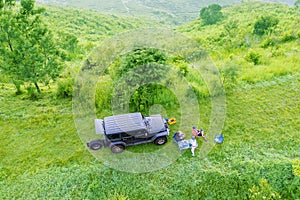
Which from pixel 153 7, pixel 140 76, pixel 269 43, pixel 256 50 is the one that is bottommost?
pixel 140 76

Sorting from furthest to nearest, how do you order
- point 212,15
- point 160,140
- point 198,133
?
point 212,15
point 198,133
point 160,140

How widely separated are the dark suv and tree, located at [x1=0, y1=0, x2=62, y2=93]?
18.0 ft

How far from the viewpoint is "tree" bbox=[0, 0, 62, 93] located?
1131 centimetres

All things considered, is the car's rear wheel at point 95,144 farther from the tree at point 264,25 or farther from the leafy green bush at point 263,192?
the tree at point 264,25

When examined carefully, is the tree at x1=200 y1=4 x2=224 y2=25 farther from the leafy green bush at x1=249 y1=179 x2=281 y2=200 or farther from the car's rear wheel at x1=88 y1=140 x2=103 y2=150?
the leafy green bush at x1=249 y1=179 x2=281 y2=200

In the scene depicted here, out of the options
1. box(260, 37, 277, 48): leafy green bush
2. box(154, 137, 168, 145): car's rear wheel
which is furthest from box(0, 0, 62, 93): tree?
box(260, 37, 277, 48): leafy green bush

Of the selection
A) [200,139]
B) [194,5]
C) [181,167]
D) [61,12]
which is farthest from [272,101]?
[194,5]

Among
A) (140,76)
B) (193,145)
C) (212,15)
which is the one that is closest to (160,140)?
(193,145)

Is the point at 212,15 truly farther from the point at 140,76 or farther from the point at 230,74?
the point at 140,76

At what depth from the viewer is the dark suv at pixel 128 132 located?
837 centimetres

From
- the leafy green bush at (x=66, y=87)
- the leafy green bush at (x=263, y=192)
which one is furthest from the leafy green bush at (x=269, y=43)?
the leafy green bush at (x=66, y=87)

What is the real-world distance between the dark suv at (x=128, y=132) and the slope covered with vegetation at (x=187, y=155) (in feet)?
1.65

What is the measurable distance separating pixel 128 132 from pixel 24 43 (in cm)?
714

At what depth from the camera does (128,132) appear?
8.38m
